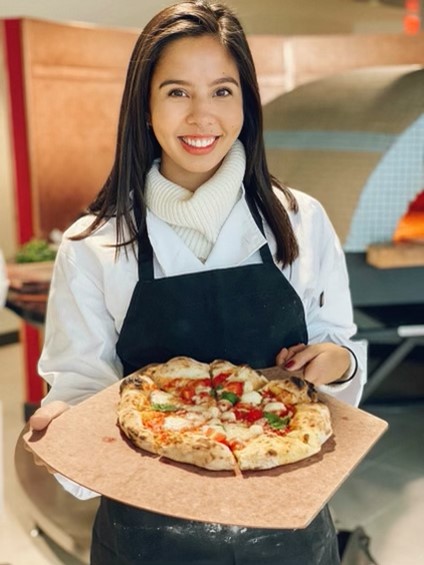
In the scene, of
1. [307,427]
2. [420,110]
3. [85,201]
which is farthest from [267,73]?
[307,427]

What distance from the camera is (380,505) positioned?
334 cm

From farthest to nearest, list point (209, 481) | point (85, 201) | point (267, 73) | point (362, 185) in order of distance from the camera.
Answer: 1. point (267, 73)
2. point (85, 201)
3. point (362, 185)
4. point (209, 481)

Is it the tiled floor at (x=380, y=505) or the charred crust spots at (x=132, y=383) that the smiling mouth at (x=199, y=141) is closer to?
Result: the charred crust spots at (x=132, y=383)

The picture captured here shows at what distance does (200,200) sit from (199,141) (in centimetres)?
12

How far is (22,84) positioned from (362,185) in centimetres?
245

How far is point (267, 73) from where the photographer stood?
5746 mm

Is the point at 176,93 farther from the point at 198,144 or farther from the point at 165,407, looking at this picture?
the point at 165,407

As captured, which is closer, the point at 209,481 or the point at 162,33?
the point at 209,481

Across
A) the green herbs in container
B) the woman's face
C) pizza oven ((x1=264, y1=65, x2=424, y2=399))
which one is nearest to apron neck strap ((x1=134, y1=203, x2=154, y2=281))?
the woman's face

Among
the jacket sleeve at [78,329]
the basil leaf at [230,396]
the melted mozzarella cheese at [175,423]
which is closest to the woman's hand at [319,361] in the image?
the basil leaf at [230,396]

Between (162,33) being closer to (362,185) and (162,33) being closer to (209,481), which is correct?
(209,481)

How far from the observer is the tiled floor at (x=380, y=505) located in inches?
119

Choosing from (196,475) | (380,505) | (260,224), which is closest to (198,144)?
(260,224)

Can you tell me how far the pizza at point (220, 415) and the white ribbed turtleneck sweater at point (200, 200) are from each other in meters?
0.25
